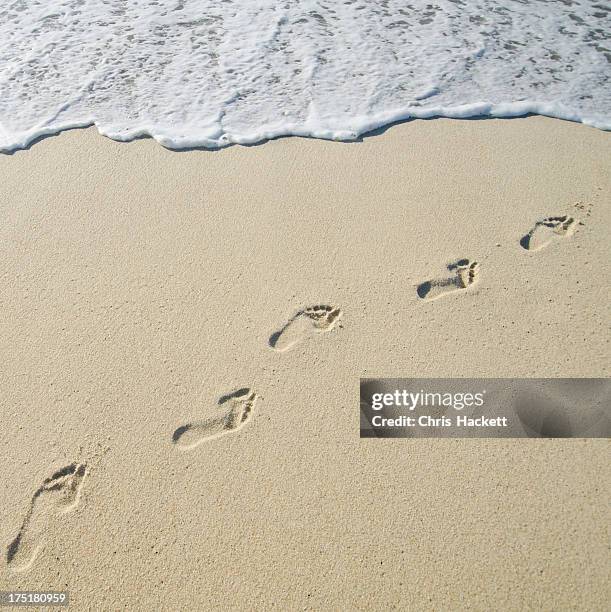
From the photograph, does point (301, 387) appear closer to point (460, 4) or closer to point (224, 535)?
point (224, 535)

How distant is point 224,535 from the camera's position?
181cm

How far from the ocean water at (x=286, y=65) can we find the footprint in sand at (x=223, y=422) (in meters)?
1.82

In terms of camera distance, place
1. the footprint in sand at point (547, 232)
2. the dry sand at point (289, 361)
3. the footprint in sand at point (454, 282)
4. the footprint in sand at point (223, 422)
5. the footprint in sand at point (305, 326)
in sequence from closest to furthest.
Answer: the dry sand at point (289, 361)
the footprint in sand at point (223, 422)
the footprint in sand at point (305, 326)
the footprint in sand at point (454, 282)
the footprint in sand at point (547, 232)

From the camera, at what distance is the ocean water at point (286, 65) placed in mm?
3506

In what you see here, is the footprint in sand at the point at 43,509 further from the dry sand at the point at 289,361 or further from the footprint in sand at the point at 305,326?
the footprint in sand at the point at 305,326

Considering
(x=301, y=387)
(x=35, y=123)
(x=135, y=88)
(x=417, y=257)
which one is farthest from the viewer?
(x=135, y=88)

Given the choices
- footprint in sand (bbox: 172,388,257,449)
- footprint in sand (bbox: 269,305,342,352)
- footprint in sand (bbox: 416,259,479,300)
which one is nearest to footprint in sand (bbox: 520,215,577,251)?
footprint in sand (bbox: 416,259,479,300)

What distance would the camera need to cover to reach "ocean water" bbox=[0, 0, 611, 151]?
11.5 ft

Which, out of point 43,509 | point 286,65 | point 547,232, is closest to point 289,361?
point 43,509

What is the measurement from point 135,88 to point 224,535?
10.6ft

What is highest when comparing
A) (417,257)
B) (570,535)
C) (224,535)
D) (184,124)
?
(184,124)

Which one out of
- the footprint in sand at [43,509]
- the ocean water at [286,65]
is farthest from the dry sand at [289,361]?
the ocean water at [286,65]

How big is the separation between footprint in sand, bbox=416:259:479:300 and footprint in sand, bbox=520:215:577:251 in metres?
0.33

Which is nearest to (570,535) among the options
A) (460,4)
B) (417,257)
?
(417,257)
